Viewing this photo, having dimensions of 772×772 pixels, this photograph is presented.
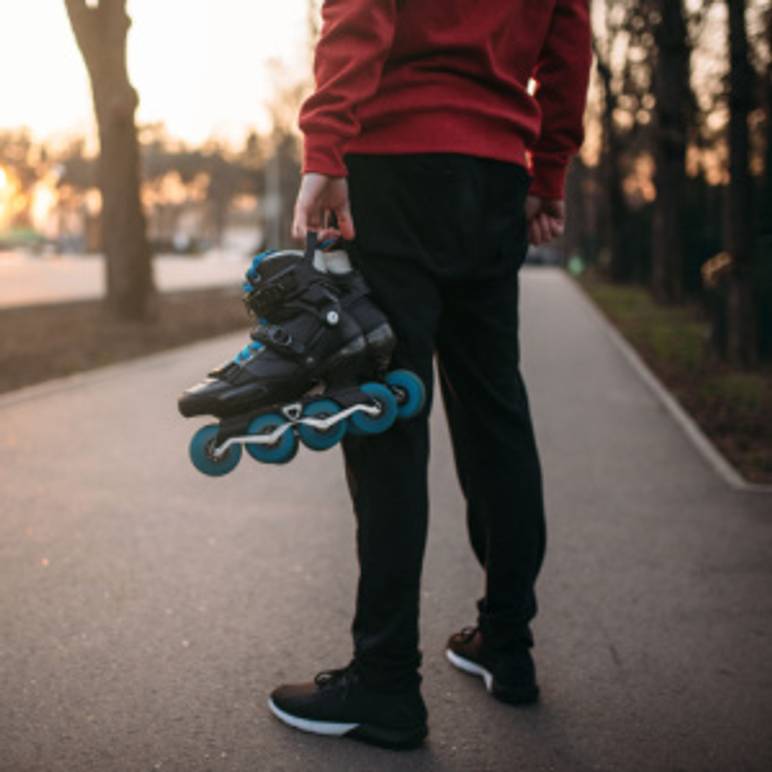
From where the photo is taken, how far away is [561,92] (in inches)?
109

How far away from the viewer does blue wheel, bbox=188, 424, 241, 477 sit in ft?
7.95

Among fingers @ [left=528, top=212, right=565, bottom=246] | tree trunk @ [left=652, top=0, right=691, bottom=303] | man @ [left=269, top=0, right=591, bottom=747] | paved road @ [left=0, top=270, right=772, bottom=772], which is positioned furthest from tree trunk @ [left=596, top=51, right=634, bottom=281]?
man @ [left=269, top=0, right=591, bottom=747]

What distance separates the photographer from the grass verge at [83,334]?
10164 millimetres

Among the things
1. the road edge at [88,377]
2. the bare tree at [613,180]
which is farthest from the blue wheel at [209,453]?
the bare tree at [613,180]

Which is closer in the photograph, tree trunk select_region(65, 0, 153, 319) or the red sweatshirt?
the red sweatshirt

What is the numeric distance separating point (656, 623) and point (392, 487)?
4.48 ft

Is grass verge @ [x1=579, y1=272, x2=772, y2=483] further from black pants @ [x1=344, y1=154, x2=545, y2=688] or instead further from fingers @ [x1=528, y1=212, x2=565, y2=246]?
black pants @ [x1=344, y1=154, x2=545, y2=688]

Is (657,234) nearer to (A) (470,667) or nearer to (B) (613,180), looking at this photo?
(B) (613,180)

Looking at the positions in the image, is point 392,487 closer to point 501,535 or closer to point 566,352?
point 501,535

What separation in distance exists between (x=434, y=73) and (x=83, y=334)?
1120cm

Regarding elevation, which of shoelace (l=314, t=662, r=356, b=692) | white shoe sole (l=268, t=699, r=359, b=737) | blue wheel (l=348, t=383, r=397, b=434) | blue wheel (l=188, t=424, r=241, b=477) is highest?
blue wheel (l=348, t=383, r=397, b=434)

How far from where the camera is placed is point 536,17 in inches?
102

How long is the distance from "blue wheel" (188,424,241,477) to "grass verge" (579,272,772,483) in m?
3.87

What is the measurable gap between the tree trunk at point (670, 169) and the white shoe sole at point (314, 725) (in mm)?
16282
